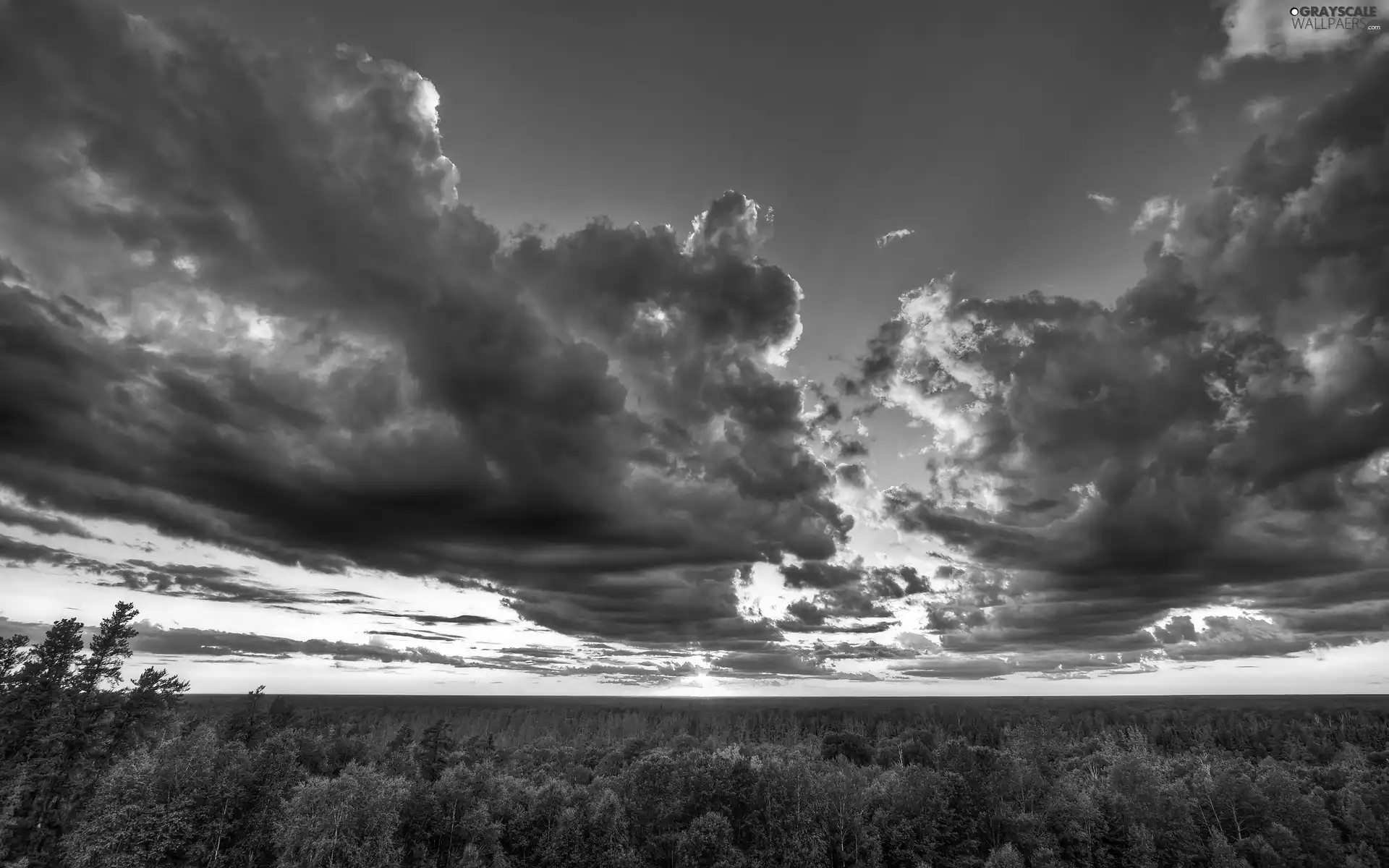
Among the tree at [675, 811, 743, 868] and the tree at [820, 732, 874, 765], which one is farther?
the tree at [820, 732, 874, 765]

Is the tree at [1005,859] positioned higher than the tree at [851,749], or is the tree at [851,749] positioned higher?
the tree at [1005,859]

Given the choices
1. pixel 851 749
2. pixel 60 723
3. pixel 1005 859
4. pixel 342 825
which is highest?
pixel 60 723

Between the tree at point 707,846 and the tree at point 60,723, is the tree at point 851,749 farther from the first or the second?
the tree at point 60,723

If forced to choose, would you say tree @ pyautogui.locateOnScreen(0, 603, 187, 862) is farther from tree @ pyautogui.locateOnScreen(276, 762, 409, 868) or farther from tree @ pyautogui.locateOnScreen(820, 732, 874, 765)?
tree @ pyautogui.locateOnScreen(820, 732, 874, 765)

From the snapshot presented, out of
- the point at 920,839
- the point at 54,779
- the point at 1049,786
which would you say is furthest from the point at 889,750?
the point at 54,779

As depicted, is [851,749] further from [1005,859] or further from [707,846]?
[1005,859]

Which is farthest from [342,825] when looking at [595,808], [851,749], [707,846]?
[851,749]

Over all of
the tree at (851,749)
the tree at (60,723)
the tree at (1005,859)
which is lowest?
the tree at (851,749)

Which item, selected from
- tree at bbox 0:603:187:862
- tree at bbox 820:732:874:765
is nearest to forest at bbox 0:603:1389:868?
tree at bbox 0:603:187:862

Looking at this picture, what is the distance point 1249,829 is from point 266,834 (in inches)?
5839

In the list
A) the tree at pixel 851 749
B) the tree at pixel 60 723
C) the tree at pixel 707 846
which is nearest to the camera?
the tree at pixel 60 723

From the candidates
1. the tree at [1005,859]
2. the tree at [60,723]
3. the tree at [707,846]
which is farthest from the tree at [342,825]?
the tree at [1005,859]

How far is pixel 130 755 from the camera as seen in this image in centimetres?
7756

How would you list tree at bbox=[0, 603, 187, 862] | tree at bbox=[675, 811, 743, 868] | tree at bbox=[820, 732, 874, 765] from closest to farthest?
tree at bbox=[0, 603, 187, 862] → tree at bbox=[675, 811, 743, 868] → tree at bbox=[820, 732, 874, 765]
